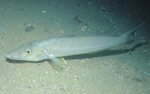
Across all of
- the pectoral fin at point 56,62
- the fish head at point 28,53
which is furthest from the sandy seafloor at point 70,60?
the fish head at point 28,53

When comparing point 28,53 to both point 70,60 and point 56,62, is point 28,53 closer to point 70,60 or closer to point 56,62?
point 56,62

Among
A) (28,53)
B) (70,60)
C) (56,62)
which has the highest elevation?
(28,53)

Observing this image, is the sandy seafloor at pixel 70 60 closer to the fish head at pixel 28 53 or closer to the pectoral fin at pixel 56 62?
the pectoral fin at pixel 56 62

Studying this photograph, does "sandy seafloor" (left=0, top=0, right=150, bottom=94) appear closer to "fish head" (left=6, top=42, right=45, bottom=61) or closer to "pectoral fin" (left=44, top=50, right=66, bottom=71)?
"pectoral fin" (left=44, top=50, right=66, bottom=71)

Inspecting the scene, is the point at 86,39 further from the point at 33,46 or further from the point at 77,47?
the point at 33,46

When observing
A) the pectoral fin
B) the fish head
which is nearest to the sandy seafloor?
the pectoral fin

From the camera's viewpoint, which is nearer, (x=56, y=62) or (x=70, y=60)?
(x=56, y=62)

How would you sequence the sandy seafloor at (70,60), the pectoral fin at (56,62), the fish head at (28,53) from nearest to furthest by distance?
the sandy seafloor at (70,60) < the fish head at (28,53) < the pectoral fin at (56,62)

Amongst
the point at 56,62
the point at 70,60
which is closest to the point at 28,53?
the point at 56,62

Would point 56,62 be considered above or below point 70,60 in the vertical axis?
above
